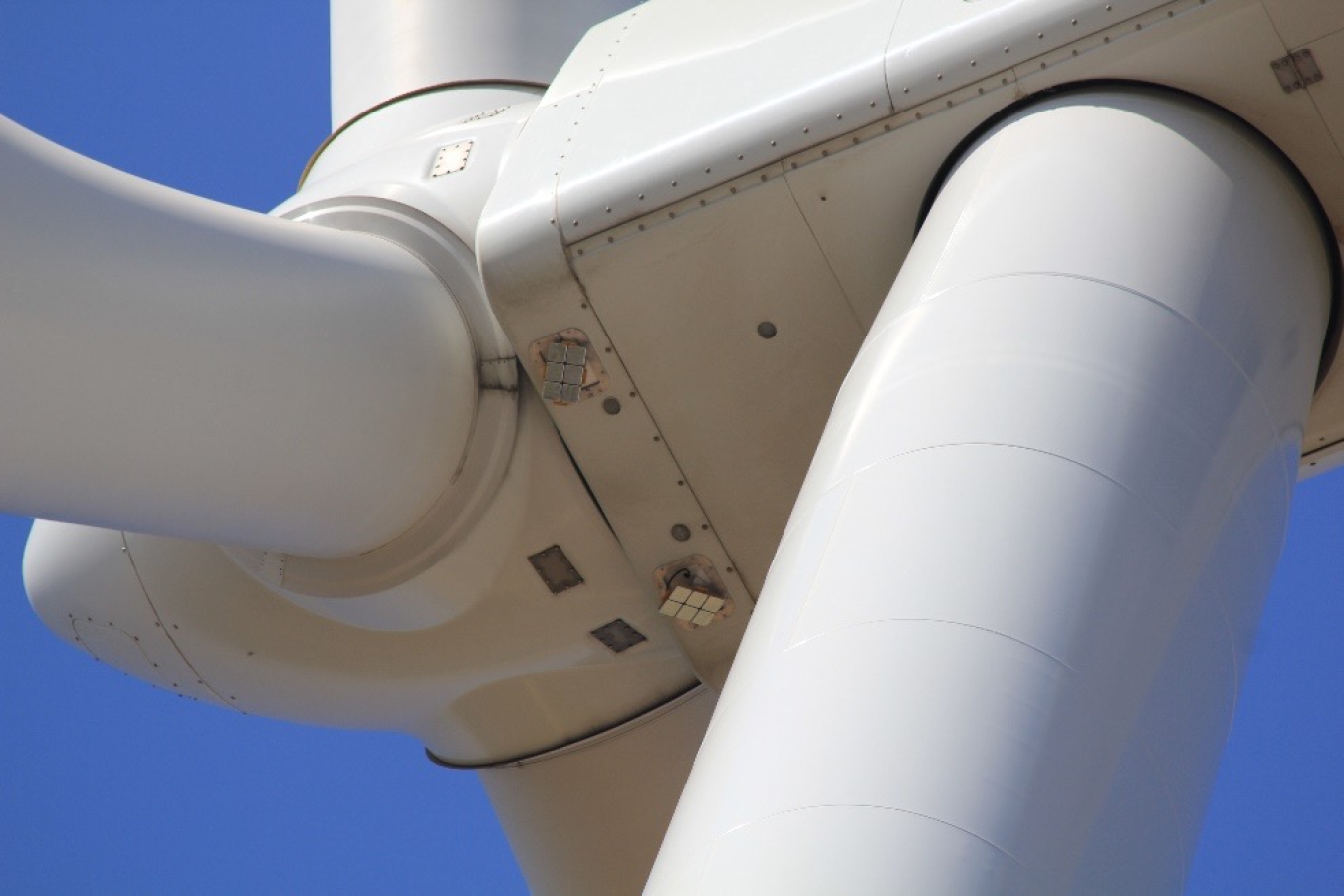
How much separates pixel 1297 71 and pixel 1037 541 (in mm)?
1951

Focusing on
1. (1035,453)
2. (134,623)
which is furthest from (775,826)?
(134,623)

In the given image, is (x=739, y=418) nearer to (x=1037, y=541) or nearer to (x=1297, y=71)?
(x=1297, y=71)

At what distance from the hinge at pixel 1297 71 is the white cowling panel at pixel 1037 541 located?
162mm

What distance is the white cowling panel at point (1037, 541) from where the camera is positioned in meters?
3.15

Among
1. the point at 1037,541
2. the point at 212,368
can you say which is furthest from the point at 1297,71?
the point at 212,368

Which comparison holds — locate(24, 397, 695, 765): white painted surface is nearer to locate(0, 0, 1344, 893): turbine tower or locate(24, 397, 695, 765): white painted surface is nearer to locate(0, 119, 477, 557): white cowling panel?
locate(0, 0, 1344, 893): turbine tower

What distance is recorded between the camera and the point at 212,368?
4961 millimetres

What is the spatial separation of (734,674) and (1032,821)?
2.53 feet

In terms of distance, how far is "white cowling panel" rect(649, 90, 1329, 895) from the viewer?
3.15 metres

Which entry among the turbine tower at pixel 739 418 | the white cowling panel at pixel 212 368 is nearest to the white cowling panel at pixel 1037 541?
the turbine tower at pixel 739 418

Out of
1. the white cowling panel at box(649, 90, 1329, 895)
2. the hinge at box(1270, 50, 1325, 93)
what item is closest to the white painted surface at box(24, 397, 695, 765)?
the white cowling panel at box(649, 90, 1329, 895)

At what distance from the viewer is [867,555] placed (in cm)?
365

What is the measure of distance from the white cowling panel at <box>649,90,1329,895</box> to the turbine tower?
0.01 m

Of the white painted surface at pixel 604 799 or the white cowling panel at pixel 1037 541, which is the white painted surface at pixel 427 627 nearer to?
the white painted surface at pixel 604 799
